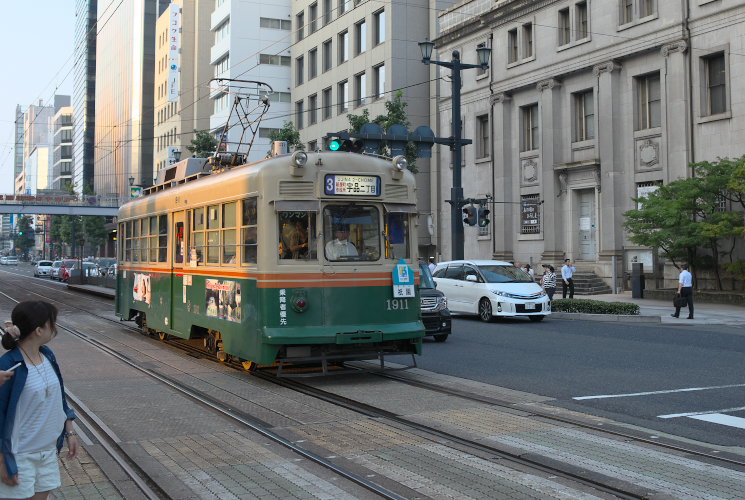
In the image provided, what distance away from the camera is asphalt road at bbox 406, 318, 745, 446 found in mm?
8805

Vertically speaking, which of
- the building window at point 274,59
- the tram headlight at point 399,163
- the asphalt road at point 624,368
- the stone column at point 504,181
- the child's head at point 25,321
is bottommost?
the asphalt road at point 624,368

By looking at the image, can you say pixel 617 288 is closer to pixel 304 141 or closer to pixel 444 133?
pixel 444 133

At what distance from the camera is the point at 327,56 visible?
5388 centimetres

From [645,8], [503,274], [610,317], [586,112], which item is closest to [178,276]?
[503,274]

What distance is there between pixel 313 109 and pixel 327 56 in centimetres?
381

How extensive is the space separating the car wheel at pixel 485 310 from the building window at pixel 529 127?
59.0 feet

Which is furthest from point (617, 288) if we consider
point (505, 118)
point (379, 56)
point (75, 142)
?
point (75, 142)

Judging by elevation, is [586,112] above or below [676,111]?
above

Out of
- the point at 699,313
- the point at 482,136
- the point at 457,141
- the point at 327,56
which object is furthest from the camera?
the point at 327,56

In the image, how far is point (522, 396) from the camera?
9938 millimetres

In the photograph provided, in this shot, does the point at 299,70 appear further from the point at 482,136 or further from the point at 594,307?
the point at 594,307

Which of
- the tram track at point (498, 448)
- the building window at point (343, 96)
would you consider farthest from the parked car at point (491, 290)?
the building window at point (343, 96)

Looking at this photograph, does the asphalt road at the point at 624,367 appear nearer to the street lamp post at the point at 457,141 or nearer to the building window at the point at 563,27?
the street lamp post at the point at 457,141

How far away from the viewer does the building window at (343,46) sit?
2009 inches
